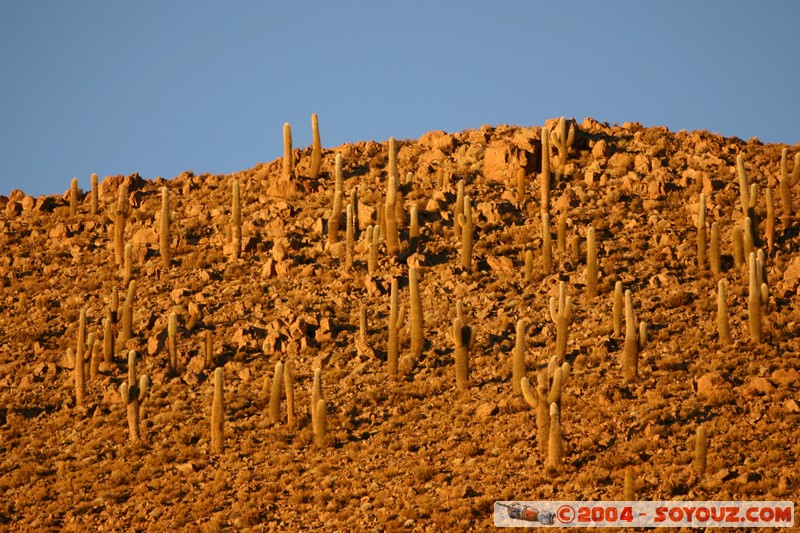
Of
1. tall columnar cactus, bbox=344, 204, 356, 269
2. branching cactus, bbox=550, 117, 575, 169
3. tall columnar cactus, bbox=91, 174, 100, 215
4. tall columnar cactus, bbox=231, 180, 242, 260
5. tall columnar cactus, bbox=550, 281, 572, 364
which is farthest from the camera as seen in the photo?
tall columnar cactus, bbox=91, 174, 100, 215

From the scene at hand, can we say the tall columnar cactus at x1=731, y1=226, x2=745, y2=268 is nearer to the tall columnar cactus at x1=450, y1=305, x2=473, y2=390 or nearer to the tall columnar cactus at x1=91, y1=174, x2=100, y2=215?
the tall columnar cactus at x1=450, y1=305, x2=473, y2=390

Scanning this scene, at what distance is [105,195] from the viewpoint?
49250 millimetres

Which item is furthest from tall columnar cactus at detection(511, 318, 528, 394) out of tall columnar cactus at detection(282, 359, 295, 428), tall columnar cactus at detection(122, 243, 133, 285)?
tall columnar cactus at detection(122, 243, 133, 285)

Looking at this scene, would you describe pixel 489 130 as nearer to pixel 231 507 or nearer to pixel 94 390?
pixel 94 390

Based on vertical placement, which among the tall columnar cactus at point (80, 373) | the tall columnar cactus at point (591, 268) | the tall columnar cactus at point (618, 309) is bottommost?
the tall columnar cactus at point (80, 373)

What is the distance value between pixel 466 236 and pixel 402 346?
3920 mm

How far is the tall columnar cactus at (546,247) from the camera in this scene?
3875 centimetres

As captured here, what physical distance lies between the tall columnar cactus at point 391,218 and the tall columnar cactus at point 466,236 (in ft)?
5.97

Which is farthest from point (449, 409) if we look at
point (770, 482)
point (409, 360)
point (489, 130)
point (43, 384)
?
point (489, 130)

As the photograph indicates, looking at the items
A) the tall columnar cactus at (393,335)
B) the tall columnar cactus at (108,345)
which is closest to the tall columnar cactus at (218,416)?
the tall columnar cactus at (393,335)

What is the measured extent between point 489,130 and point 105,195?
11.7 m

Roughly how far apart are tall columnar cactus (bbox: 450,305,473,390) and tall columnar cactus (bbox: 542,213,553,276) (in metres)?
5.05

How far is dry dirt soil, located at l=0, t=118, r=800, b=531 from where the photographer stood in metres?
31.2

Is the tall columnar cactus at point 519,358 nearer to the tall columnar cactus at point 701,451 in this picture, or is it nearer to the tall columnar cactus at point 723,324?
the tall columnar cactus at point 723,324
